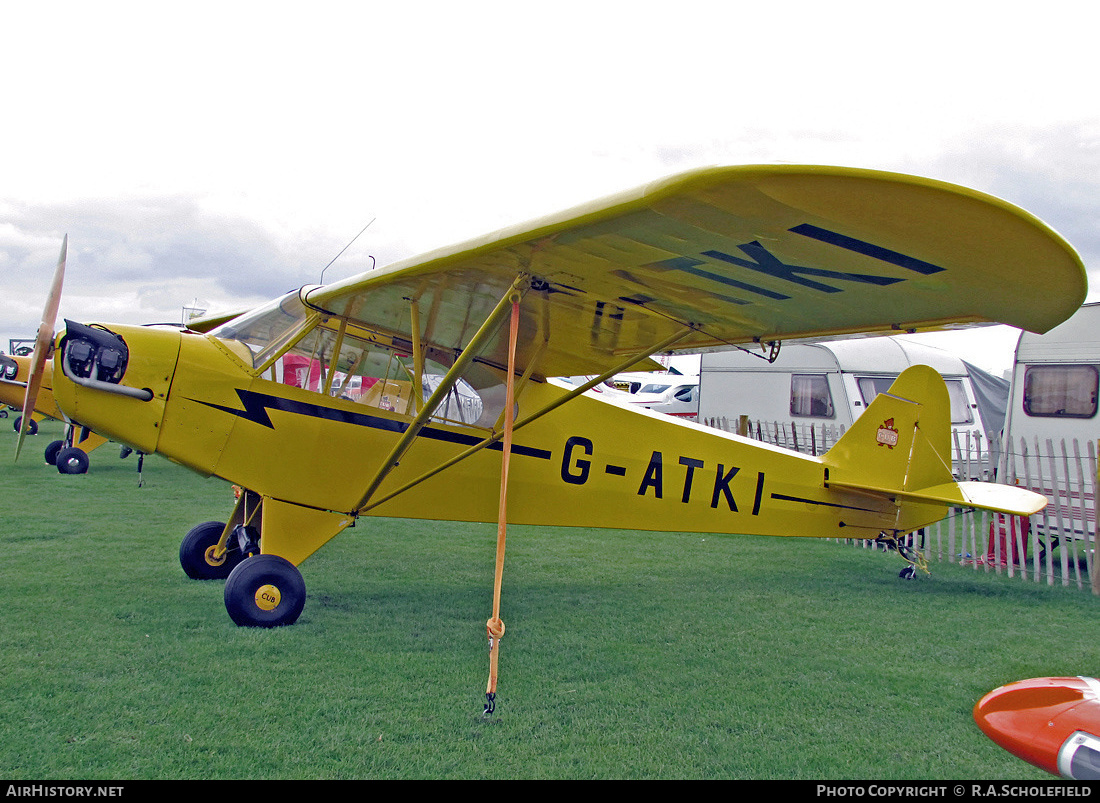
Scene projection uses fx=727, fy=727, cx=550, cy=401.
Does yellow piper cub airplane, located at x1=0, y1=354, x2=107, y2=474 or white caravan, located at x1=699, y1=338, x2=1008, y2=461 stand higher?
white caravan, located at x1=699, y1=338, x2=1008, y2=461

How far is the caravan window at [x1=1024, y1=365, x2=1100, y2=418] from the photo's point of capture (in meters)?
8.59

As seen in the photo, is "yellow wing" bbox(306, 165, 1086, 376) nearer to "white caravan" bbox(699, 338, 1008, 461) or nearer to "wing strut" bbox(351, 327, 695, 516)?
"wing strut" bbox(351, 327, 695, 516)

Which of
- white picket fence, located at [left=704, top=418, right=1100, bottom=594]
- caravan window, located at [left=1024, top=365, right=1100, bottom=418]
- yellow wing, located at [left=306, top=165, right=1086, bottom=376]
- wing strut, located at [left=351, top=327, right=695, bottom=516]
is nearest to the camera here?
yellow wing, located at [left=306, top=165, right=1086, bottom=376]

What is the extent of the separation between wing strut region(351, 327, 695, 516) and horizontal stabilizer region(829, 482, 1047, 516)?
9.69 ft

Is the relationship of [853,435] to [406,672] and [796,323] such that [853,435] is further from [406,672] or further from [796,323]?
[406,672]

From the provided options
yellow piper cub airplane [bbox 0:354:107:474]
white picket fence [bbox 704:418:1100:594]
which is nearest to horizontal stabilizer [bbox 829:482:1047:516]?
white picket fence [bbox 704:418:1100:594]

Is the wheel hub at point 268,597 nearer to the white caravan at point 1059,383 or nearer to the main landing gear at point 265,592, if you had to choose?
the main landing gear at point 265,592

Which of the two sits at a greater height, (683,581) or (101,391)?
(101,391)

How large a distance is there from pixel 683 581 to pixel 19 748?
4.84m

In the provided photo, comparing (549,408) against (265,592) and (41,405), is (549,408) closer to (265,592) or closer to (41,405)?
(265,592)

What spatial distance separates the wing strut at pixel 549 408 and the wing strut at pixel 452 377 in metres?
0.13

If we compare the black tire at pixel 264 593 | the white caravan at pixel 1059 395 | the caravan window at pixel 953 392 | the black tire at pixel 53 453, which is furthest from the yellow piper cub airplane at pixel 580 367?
the black tire at pixel 53 453

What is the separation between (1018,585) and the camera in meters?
6.83

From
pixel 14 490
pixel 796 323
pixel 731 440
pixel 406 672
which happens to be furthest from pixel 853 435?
pixel 14 490
